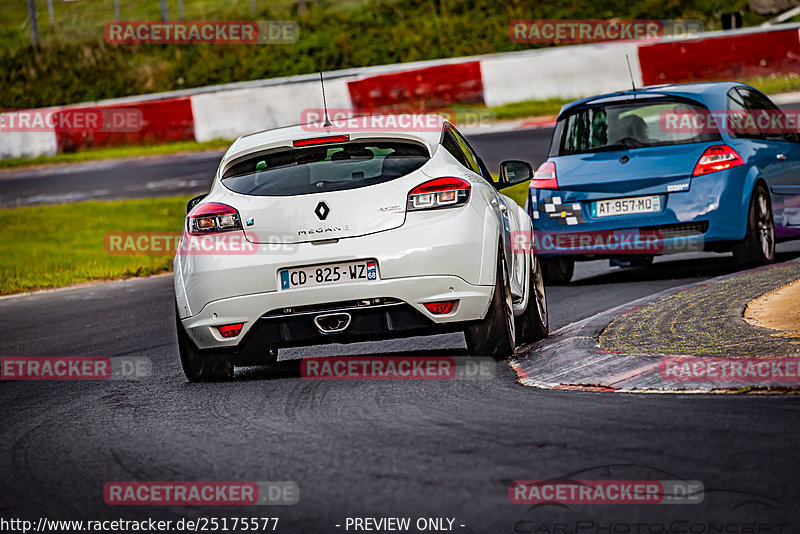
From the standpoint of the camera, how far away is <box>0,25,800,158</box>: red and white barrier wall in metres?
26.8

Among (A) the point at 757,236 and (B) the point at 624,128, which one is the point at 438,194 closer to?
(B) the point at 624,128

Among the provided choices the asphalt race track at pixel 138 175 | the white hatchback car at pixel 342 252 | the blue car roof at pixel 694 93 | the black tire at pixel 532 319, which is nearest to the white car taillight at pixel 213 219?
the white hatchback car at pixel 342 252

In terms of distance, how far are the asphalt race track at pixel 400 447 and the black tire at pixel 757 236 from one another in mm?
3859

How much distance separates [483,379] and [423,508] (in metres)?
2.54

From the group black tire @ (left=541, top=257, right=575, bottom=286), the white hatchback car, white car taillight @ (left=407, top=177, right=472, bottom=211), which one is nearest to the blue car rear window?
black tire @ (left=541, top=257, right=575, bottom=286)

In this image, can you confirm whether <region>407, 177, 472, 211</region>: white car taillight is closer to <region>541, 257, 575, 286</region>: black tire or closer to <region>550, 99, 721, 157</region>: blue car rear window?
<region>550, 99, 721, 157</region>: blue car rear window

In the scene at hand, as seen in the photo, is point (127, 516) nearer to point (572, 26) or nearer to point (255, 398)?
point (255, 398)

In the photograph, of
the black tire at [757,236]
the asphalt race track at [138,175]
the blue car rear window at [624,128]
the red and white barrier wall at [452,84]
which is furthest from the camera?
the red and white barrier wall at [452,84]

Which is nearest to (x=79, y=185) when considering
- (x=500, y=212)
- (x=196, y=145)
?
(x=196, y=145)

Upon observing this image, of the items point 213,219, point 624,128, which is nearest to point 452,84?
point 624,128

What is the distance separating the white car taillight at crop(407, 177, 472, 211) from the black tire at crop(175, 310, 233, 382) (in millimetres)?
1391

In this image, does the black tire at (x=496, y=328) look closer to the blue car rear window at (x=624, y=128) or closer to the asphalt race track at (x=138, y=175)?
the blue car rear window at (x=624, y=128)

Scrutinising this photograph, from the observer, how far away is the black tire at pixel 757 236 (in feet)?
36.9

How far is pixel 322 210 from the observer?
7.15 meters
